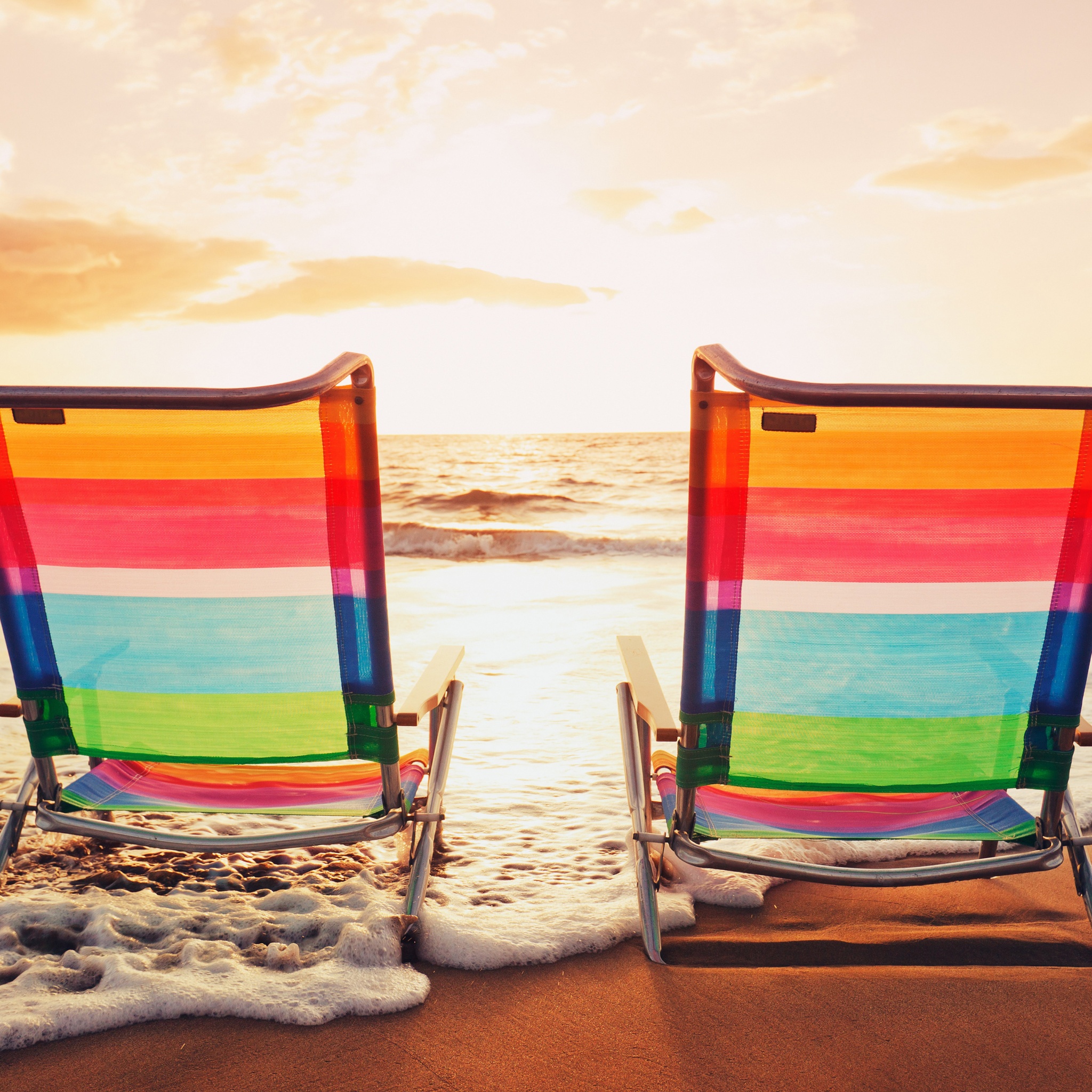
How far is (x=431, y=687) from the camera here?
1921mm

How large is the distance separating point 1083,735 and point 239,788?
2.02 meters

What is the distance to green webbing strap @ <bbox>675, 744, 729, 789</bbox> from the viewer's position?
59.7 inches

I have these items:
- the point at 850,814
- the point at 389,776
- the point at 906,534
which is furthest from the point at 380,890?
the point at 906,534

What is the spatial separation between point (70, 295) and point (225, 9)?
46.5 feet

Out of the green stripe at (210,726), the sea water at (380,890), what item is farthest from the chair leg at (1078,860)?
the green stripe at (210,726)

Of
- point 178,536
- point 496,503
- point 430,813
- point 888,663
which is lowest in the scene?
point 496,503

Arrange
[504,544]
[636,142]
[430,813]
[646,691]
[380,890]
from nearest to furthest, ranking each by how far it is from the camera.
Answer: [430,813]
[646,691]
[380,890]
[636,142]
[504,544]

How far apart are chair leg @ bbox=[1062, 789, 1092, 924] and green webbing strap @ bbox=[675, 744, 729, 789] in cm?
79

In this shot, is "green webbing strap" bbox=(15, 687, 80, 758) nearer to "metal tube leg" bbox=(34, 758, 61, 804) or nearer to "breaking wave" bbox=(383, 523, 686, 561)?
"metal tube leg" bbox=(34, 758, 61, 804)

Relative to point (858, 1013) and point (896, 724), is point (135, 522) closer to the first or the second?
point (896, 724)

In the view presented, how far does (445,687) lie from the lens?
2021 millimetres

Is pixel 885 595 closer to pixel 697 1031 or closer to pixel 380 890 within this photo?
pixel 697 1031

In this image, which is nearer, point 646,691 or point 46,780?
point 46,780

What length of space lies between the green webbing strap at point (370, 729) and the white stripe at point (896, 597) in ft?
2.91
